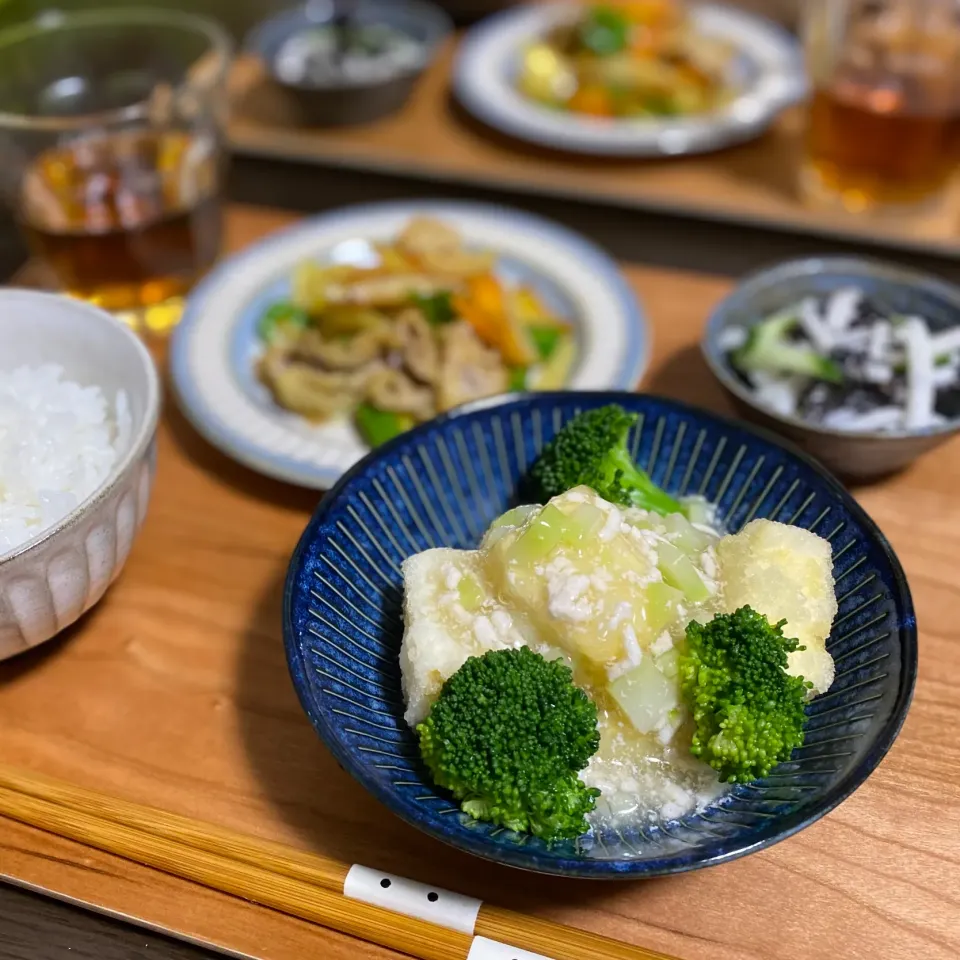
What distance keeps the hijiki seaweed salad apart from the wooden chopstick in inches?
33.5

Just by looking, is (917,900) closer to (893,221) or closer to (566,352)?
(566,352)

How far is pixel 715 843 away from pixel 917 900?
11.9 inches

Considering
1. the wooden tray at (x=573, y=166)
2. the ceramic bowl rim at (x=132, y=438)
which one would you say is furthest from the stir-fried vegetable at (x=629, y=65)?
the ceramic bowl rim at (x=132, y=438)

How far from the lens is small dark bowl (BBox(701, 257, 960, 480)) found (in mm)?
1388

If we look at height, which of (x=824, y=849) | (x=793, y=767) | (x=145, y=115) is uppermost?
(x=145, y=115)

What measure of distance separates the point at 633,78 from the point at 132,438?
5.37ft

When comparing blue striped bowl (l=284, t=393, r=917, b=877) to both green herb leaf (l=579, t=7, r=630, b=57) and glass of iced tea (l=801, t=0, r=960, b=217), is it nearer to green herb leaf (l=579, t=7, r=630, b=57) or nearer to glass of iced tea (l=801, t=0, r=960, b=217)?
glass of iced tea (l=801, t=0, r=960, b=217)

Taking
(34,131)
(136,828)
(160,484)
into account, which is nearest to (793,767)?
(136,828)

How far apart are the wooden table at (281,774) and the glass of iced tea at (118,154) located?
20.4 inches

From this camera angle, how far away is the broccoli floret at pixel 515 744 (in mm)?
949

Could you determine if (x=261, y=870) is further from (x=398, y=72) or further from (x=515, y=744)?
(x=398, y=72)

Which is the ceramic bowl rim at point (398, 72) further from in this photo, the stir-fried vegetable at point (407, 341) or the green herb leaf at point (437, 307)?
the green herb leaf at point (437, 307)

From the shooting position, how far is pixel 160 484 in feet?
5.20

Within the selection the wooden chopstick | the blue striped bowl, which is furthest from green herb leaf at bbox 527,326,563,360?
the wooden chopstick
